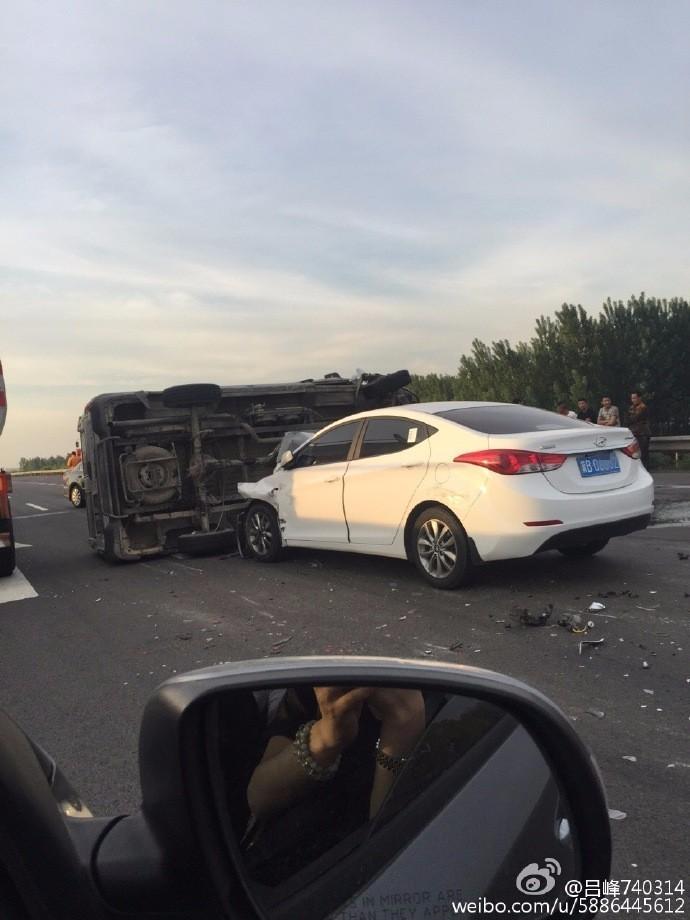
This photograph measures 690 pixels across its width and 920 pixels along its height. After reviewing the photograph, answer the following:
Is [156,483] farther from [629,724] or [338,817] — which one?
[338,817]

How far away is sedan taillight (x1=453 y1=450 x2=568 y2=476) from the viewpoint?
6164 millimetres

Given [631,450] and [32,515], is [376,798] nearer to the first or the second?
[631,450]

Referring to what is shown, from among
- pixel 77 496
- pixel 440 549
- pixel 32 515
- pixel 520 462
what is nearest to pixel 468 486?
pixel 520 462

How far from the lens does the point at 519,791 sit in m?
1.45

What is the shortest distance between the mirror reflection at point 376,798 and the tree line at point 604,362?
115 feet

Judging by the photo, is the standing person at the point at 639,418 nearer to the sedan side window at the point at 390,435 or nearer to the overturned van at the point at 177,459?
the overturned van at the point at 177,459

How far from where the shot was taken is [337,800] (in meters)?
1.36

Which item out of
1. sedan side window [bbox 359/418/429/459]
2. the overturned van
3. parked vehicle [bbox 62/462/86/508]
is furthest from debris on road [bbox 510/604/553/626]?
parked vehicle [bbox 62/462/86/508]

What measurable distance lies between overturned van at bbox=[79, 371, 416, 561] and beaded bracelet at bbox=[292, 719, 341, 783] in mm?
8367

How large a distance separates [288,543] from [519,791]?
710cm

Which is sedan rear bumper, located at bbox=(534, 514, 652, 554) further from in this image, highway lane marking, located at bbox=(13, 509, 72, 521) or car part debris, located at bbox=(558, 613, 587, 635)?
highway lane marking, located at bbox=(13, 509, 72, 521)

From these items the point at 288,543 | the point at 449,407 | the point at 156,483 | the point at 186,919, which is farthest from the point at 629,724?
the point at 156,483

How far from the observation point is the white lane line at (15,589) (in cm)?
809

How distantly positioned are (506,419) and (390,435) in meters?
1.08
